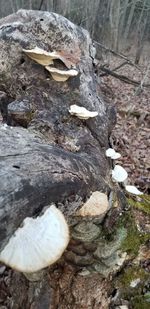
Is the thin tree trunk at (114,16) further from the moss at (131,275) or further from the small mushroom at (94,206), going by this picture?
the small mushroom at (94,206)

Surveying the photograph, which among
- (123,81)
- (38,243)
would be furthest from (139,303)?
(123,81)

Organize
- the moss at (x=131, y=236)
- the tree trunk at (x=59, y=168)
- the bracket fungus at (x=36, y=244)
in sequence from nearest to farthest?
the bracket fungus at (x=36, y=244) < the tree trunk at (x=59, y=168) < the moss at (x=131, y=236)

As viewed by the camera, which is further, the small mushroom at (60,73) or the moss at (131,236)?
the small mushroom at (60,73)

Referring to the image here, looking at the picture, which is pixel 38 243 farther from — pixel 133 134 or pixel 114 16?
pixel 114 16

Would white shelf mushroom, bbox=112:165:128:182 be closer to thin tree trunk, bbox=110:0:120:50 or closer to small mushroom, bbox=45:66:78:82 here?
small mushroom, bbox=45:66:78:82

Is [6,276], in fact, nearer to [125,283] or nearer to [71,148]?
Answer: [125,283]

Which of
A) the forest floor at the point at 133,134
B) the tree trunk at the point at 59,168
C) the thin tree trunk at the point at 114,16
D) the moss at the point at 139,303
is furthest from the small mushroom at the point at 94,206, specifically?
the thin tree trunk at the point at 114,16

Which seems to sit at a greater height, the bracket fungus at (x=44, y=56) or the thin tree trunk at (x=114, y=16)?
the bracket fungus at (x=44, y=56)
